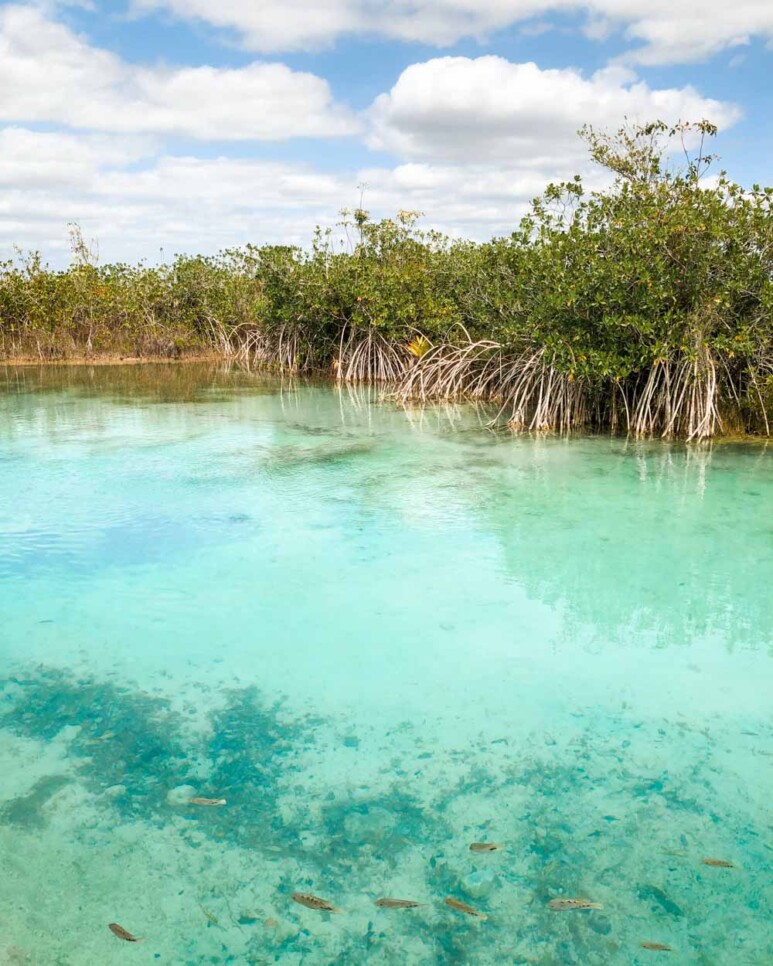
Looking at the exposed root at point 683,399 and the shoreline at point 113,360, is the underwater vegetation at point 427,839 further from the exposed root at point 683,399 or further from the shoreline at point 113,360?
the shoreline at point 113,360

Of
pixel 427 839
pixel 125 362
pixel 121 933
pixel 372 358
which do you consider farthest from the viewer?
pixel 125 362

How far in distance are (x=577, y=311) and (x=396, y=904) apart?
702 cm

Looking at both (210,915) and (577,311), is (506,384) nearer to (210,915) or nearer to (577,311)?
(577,311)

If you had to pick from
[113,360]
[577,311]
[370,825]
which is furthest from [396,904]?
[113,360]

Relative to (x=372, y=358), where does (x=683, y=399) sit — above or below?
below

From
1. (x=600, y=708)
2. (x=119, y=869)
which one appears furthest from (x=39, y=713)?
(x=600, y=708)

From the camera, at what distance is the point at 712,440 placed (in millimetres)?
8250

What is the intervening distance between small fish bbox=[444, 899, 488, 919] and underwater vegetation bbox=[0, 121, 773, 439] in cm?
641

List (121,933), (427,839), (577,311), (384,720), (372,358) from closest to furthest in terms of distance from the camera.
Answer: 1. (121,933)
2. (427,839)
3. (384,720)
4. (577,311)
5. (372,358)

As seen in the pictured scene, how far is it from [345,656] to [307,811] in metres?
1.13

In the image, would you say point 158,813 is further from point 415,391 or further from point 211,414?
point 415,391

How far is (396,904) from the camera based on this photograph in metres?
2.13

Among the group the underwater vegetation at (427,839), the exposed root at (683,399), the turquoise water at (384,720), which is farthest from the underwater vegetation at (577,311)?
the underwater vegetation at (427,839)

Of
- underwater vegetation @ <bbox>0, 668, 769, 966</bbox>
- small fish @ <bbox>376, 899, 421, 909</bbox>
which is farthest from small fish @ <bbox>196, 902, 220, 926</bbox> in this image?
small fish @ <bbox>376, 899, 421, 909</bbox>
